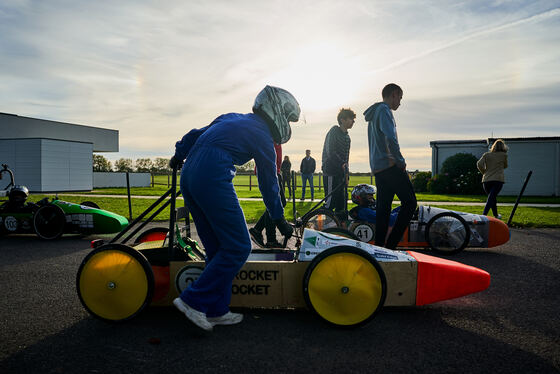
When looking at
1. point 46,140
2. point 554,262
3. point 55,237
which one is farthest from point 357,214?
point 46,140

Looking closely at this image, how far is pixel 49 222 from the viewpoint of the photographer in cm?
709

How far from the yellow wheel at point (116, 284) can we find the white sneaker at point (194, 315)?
0.39 meters

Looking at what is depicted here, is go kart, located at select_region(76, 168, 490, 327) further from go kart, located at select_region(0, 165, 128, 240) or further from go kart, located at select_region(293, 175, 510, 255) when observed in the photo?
go kart, located at select_region(0, 165, 128, 240)

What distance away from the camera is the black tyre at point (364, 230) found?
20.1ft

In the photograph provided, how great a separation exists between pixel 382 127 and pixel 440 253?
2371mm

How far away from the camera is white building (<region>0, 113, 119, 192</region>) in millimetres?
27641

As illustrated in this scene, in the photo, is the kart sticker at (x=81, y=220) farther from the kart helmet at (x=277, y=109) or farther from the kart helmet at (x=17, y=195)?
the kart helmet at (x=277, y=109)

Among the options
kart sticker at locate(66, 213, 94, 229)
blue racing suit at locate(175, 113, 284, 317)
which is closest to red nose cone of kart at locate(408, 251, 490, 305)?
blue racing suit at locate(175, 113, 284, 317)

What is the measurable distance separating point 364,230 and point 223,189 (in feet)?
12.5

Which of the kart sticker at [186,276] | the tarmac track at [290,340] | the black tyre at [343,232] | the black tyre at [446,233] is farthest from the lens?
the black tyre at [446,233]

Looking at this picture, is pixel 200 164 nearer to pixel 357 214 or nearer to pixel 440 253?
pixel 357 214

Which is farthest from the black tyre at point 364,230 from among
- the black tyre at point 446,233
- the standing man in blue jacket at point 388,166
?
the standing man in blue jacket at point 388,166

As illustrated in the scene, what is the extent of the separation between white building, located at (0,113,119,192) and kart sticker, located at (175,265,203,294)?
28.4 m

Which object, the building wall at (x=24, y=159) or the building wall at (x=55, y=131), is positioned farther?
the building wall at (x=55, y=131)
